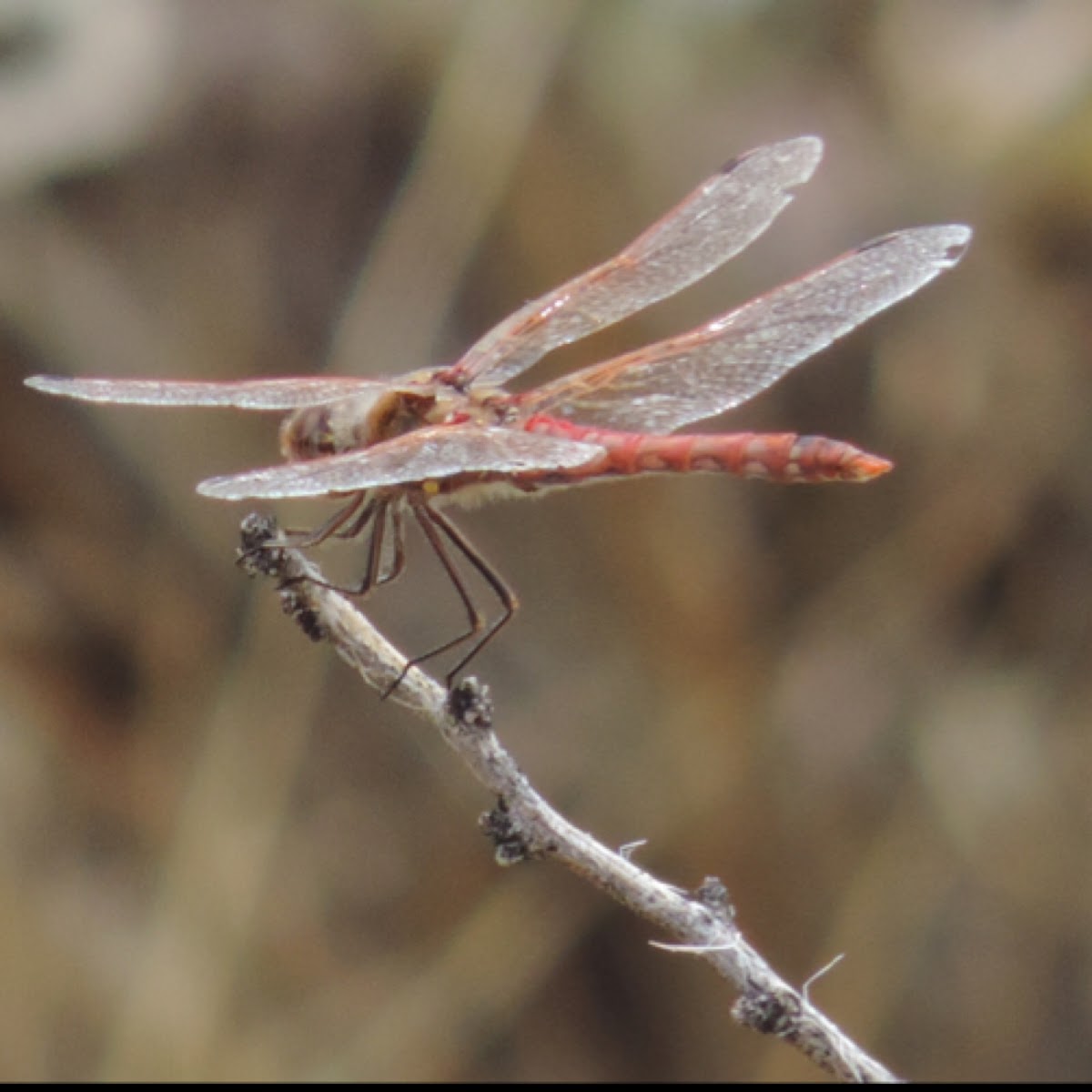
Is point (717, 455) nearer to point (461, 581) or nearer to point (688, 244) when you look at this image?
point (461, 581)

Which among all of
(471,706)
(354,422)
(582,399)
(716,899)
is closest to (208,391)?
(354,422)

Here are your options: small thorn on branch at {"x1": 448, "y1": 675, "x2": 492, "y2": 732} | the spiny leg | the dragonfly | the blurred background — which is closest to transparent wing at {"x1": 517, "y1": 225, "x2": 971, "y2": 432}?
the dragonfly

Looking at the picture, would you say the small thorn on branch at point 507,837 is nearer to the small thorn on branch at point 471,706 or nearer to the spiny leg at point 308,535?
the small thorn on branch at point 471,706

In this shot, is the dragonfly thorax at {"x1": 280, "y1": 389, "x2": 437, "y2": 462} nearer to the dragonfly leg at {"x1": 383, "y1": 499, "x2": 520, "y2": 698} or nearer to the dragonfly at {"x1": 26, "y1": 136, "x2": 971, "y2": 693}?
the dragonfly at {"x1": 26, "y1": 136, "x2": 971, "y2": 693}

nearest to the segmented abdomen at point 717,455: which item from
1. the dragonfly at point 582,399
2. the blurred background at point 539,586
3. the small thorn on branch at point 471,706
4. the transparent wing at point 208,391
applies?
the dragonfly at point 582,399

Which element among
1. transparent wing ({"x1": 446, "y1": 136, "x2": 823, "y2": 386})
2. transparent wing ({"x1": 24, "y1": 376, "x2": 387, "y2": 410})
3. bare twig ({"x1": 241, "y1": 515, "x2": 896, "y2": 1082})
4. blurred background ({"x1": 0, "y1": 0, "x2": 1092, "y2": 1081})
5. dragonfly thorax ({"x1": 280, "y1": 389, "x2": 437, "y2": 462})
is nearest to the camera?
bare twig ({"x1": 241, "y1": 515, "x2": 896, "y2": 1082})
